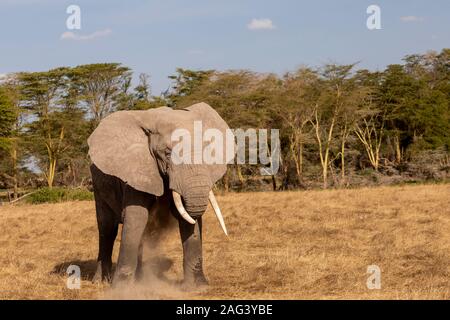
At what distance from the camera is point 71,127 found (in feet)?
130

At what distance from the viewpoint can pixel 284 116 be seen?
121 ft

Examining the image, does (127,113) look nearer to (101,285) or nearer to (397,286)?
(101,285)

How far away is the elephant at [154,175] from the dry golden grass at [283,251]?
1.62 ft

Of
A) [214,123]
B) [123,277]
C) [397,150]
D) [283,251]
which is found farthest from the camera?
[397,150]

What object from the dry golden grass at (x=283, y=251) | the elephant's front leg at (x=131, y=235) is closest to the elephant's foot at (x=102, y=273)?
the dry golden grass at (x=283, y=251)

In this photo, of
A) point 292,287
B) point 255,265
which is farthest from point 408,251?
point 292,287

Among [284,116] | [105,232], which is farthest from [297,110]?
[105,232]

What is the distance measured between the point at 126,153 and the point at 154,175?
50 cm

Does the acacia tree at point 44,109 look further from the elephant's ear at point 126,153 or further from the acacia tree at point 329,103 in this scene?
the elephant's ear at point 126,153

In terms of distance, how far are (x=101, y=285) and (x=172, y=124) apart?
8.14ft

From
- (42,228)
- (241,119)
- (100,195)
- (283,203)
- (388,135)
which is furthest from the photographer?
(388,135)

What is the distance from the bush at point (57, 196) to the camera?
27438mm

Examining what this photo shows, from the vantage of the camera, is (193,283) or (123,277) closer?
(123,277)

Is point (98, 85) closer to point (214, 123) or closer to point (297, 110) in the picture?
point (297, 110)
